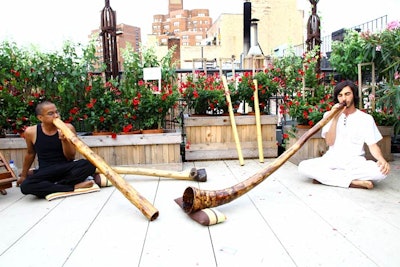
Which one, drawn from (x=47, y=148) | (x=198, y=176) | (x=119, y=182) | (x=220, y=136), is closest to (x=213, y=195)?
(x=119, y=182)

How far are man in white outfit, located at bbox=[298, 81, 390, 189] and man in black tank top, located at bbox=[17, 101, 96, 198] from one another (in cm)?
207

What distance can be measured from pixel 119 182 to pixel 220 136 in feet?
7.06

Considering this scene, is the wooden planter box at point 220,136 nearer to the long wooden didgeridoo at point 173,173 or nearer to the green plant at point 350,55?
the long wooden didgeridoo at point 173,173

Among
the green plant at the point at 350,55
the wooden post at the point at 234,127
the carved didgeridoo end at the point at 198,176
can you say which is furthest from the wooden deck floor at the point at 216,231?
the green plant at the point at 350,55

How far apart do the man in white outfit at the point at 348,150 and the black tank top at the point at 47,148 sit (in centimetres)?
226

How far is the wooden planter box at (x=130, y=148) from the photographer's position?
13.0ft

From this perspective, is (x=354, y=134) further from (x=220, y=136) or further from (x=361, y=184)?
(x=220, y=136)

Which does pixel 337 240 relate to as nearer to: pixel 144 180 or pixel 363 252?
pixel 363 252

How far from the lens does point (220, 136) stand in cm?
458

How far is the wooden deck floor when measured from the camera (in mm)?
1904

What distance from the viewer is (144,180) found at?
3.67 m

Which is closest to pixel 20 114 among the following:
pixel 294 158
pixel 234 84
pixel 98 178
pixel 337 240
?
pixel 98 178

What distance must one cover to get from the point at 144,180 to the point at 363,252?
2265 mm

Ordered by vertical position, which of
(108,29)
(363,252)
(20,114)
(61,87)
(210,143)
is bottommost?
(363,252)
